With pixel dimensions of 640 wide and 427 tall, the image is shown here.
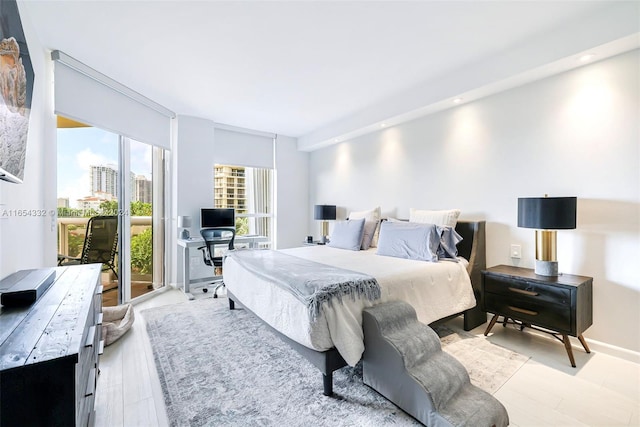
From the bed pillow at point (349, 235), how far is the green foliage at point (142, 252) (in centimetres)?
277

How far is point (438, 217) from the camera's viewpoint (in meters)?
3.31

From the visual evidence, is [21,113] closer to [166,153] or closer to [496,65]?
[166,153]

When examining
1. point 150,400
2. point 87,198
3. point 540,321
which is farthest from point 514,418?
point 87,198

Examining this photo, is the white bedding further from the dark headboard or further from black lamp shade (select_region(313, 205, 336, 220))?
black lamp shade (select_region(313, 205, 336, 220))

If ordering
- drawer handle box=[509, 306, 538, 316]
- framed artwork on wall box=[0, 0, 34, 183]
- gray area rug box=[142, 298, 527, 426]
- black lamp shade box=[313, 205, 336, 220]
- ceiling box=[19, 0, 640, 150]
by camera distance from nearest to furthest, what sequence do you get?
1. framed artwork on wall box=[0, 0, 34, 183]
2. gray area rug box=[142, 298, 527, 426]
3. ceiling box=[19, 0, 640, 150]
4. drawer handle box=[509, 306, 538, 316]
5. black lamp shade box=[313, 205, 336, 220]

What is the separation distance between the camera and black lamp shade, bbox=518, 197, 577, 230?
231 centimetres

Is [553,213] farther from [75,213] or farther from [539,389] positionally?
[75,213]

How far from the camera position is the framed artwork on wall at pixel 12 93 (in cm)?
134

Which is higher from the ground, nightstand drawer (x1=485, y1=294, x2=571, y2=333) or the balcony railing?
the balcony railing

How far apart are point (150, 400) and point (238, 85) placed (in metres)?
3.26

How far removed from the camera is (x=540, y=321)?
2365 millimetres

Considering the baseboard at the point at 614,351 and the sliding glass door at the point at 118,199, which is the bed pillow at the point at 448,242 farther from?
the sliding glass door at the point at 118,199

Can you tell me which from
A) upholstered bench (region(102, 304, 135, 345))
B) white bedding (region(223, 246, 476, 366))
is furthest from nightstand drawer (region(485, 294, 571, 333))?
upholstered bench (region(102, 304, 135, 345))

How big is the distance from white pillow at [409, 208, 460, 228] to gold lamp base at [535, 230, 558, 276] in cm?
79
